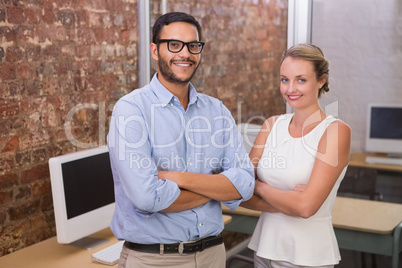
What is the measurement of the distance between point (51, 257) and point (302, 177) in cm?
124

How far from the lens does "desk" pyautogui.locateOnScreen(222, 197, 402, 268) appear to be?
2771 millimetres

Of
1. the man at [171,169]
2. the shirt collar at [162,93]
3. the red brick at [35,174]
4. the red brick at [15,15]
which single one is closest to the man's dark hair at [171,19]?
the man at [171,169]

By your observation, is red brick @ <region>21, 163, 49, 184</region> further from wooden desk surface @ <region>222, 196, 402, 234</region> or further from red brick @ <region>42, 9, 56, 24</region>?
wooden desk surface @ <region>222, 196, 402, 234</region>

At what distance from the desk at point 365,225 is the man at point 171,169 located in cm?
109

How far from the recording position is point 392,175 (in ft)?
12.0

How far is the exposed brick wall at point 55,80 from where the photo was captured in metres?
2.54

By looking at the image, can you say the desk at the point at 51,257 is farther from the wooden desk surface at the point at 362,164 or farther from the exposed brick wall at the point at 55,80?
the wooden desk surface at the point at 362,164

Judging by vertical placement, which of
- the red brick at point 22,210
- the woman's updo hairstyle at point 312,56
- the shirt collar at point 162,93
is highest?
the woman's updo hairstyle at point 312,56

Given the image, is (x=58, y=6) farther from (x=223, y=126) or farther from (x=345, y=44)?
(x=345, y=44)

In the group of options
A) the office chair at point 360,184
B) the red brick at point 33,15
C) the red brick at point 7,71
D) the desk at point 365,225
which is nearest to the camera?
the red brick at point 7,71

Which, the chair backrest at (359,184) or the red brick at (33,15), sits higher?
the red brick at (33,15)

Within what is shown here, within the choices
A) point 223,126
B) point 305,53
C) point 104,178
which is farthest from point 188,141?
point 104,178

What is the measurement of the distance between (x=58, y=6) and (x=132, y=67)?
2.40ft

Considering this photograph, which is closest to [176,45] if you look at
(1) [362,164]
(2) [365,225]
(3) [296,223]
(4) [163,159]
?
(4) [163,159]
